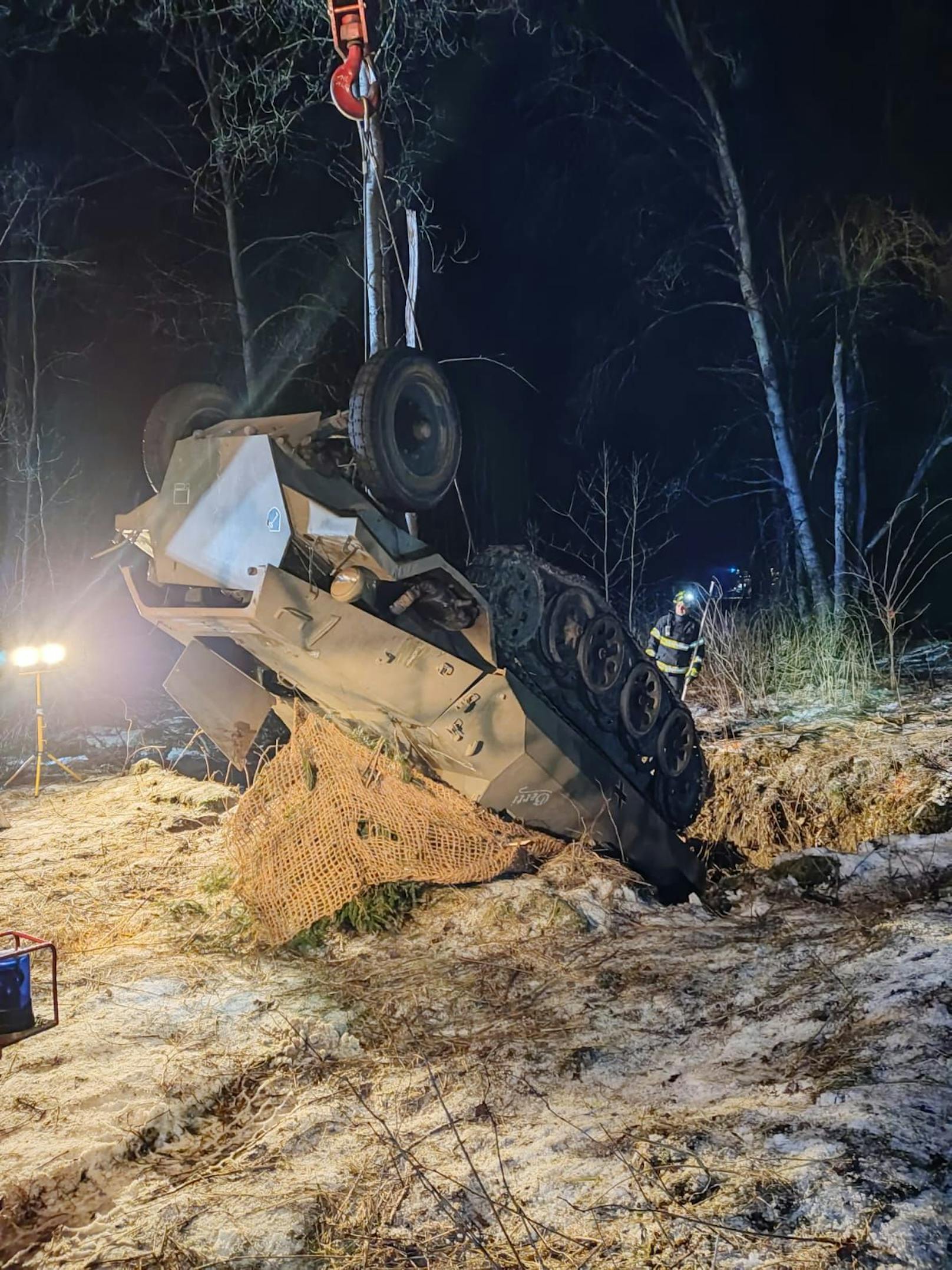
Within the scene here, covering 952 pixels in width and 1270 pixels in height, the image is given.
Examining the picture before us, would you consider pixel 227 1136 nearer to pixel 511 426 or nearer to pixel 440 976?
pixel 440 976

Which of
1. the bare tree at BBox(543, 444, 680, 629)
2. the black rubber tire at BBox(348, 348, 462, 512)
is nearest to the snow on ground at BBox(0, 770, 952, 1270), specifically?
the black rubber tire at BBox(348, 348, 462, 512)

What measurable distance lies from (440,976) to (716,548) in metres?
19.4

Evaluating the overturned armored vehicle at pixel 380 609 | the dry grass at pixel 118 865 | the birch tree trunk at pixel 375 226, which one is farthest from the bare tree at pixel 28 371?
the overturned armored vehicle at pixel 380 609

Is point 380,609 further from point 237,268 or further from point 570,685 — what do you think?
point 237,268

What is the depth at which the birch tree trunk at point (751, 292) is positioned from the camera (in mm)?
12617

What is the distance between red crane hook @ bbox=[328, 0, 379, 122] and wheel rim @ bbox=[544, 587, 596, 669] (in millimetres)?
5215

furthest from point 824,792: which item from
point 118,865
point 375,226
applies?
point 375,226

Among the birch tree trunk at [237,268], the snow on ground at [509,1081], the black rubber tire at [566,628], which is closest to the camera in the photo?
the snow on ground at [509,1081]

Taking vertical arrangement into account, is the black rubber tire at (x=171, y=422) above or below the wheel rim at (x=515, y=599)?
above

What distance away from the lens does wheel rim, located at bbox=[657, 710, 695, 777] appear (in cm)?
636

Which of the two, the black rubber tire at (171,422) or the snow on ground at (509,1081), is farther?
the black rubber tire at (171,422)

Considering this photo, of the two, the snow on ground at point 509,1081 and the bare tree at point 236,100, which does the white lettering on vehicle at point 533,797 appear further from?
the bare tree at point 236,100

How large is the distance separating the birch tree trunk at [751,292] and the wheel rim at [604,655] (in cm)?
728

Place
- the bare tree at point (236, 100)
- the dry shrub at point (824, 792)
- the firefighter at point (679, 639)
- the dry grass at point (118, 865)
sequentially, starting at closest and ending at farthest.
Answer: the dry grass at point (118, 865) < the dry shrub at point (824, 792) < the firefighter at point (679, 639) < the bare tree at point (236, 100)
